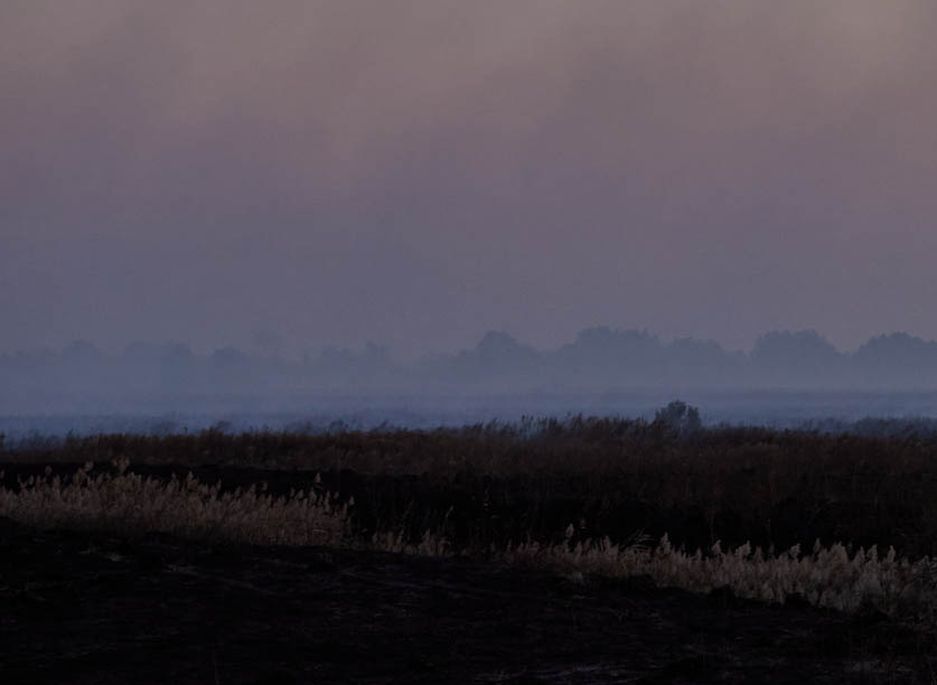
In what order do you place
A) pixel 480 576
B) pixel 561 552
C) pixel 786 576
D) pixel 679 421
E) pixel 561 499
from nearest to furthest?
pixel 480 576, pixel 786 576, pixel 561 552, pixel 561 499, pixel 679 421

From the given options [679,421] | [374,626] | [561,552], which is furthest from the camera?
[679,421]

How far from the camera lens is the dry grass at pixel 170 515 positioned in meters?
11.9

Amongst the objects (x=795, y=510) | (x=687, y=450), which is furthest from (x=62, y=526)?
(x=687, y=450)

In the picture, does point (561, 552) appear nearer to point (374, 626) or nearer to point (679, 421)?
point (374, 626)

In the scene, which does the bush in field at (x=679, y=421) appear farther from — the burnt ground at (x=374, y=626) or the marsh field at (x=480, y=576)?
the burnt ground at (x=374, y=626)

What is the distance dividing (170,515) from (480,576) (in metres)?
3.50

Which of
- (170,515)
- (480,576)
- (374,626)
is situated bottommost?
(374,626)

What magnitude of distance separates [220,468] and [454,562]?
8.36m

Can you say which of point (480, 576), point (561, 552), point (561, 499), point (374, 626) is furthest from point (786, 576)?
point (561, 499)

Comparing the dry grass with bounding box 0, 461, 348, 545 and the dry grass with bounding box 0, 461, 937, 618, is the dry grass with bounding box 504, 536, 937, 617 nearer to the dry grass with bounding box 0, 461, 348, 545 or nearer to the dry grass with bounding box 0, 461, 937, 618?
the dry grass with bounding box 0, 461, 937, 618

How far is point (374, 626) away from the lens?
817cm

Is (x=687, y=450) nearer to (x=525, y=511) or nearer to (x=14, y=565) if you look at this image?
(x=525, y=511)

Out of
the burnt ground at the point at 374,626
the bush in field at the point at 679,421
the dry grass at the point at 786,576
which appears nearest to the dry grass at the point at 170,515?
the burnt ground at the point at 374,626

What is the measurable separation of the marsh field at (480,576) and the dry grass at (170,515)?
0.03 meters
